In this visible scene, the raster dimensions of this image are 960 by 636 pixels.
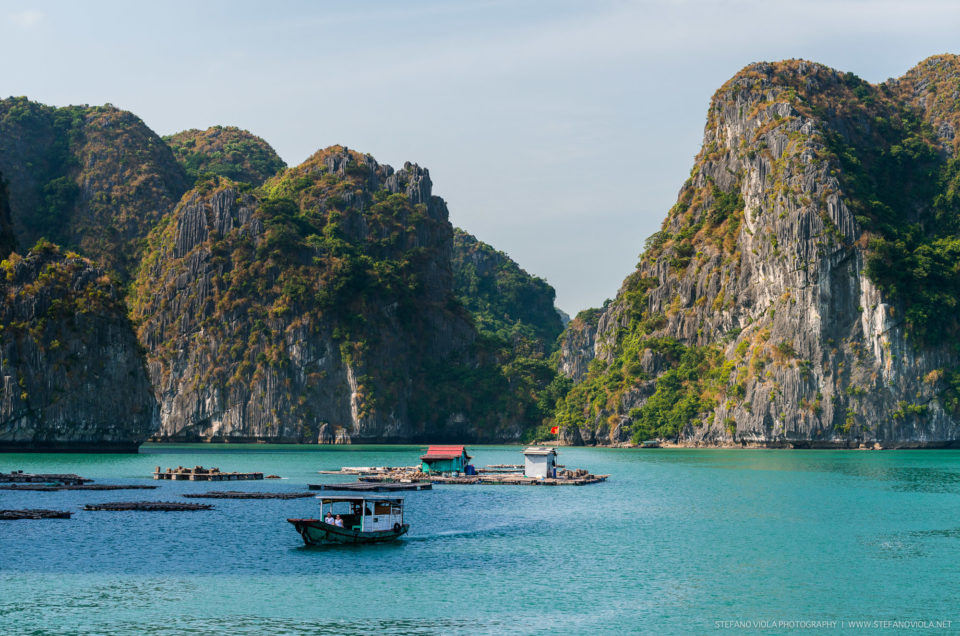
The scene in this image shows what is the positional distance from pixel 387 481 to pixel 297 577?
47513 millimetres

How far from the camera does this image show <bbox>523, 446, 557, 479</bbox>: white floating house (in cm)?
9256

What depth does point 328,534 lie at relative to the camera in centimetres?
4784

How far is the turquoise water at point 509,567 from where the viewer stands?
108 feet

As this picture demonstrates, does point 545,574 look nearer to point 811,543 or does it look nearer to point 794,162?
point 811,543

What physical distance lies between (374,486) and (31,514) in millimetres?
28020

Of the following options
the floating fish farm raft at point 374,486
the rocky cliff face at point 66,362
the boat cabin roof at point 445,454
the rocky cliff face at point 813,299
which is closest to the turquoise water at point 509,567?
the floating fish farm raft at point 374,486

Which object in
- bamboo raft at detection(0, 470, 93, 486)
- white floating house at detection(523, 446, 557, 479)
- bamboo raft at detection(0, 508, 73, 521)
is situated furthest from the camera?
white floating house at detection(523, 446, 557, 479)

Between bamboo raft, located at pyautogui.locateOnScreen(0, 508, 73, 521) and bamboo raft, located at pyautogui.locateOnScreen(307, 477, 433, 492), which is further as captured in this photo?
bamboo raft, located at pyautogui.locateOnScreen(307, 477, 433, 492)

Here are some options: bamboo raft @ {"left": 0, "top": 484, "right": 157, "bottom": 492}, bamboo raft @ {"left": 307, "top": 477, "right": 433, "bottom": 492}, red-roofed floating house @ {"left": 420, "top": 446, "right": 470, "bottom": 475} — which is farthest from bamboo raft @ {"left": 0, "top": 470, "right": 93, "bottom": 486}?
red-roofed floating house @ {"left": 420, "top": 446, "right": 470, "bottom": 475}

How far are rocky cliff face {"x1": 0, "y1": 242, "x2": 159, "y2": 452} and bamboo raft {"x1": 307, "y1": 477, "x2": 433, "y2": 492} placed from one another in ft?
210

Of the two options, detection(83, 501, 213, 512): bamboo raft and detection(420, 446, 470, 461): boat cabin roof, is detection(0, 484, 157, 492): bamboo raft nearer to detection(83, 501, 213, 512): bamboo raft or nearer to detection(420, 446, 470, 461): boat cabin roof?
detection(83, 501, 213, 512): bamboo raft

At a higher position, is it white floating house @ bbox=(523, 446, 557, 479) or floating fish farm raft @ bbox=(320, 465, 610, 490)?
white floating house @ bbox=(523, 446, 557, 479)

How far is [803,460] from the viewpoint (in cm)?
12431

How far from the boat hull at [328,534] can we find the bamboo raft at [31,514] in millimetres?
18964
